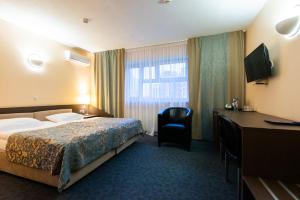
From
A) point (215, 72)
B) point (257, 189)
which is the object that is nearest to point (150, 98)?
point (215, 72)

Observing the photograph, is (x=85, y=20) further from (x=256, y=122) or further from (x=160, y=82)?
(x=256, y=122)

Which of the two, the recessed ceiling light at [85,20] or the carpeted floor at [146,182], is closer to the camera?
the carpeted floor at [146,182]

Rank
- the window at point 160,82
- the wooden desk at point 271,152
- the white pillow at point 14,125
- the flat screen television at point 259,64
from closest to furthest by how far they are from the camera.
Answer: the wooden desk at point 271,152 < the flat screen television at point 259,64 < the white pillow at point 14,125 < the window at point 160,82

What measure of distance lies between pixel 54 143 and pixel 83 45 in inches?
133

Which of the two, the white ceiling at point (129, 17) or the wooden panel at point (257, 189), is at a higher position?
the white ceiling at point (129, 17)

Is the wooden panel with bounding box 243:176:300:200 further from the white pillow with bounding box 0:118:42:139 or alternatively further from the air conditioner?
the air conditioner

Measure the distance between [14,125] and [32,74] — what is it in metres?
1.34

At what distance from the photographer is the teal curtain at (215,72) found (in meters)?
3.52

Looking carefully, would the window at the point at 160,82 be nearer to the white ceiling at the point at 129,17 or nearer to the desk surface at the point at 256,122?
the white ceiling at the point at 129,17

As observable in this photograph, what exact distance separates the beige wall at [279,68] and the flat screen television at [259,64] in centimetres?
13

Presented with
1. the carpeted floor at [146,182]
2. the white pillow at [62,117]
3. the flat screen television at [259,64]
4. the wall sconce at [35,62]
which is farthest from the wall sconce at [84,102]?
the flat screen television at [259,64]

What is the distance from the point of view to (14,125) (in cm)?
261

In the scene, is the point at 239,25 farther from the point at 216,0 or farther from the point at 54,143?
the point at 54,143

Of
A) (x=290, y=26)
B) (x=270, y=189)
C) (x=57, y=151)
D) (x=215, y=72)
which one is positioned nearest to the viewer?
(x=270, y=189)
